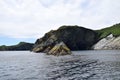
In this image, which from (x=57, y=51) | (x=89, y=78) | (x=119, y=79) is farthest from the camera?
(x=57, y=51)

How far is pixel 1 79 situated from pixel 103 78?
2050 centimetres

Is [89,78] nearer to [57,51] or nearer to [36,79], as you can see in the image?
[36,79]

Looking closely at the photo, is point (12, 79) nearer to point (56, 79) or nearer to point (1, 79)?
point (1, 79)

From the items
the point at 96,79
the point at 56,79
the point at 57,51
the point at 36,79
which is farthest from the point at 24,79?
the point at 57,51

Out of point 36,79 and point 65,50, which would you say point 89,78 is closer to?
point 36,79

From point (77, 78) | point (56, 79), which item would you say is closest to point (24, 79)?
point (56, 79)

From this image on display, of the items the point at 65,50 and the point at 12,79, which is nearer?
the point at 12,79

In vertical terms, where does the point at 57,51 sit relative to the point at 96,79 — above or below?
above

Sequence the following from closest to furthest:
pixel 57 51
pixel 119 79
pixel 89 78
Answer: pixel 119 79, pixel 89 78, pixel 57 51

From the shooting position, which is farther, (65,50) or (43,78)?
(65,50)

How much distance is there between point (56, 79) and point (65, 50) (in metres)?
100

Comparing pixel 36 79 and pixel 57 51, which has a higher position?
pixel 57 51

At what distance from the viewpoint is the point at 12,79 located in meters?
44.5

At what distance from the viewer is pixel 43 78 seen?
4491cm
